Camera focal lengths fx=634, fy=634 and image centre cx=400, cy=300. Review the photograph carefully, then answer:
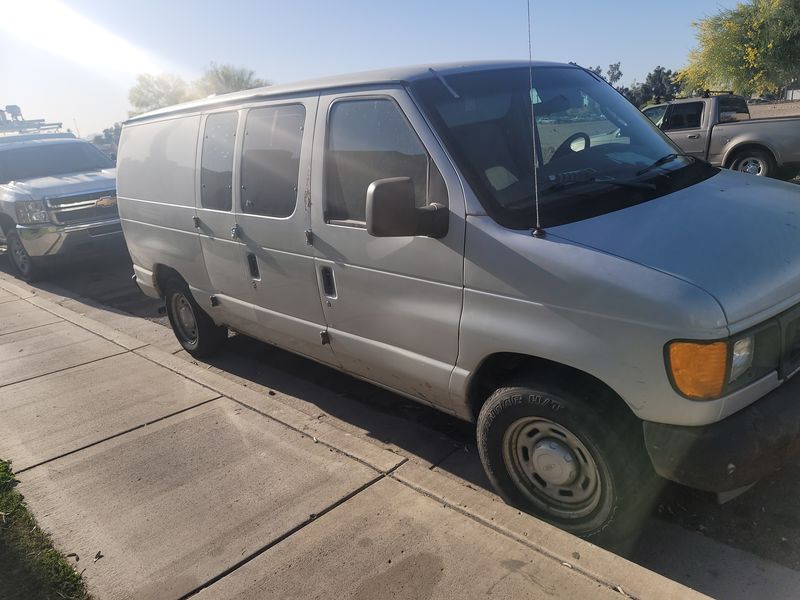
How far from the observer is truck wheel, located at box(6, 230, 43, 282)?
9245 millimetres

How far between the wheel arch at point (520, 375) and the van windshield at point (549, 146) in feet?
2.01

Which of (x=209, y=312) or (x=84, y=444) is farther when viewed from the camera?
(x=209, y=312)

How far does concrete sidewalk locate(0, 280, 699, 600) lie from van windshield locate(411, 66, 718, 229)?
1.40 metres

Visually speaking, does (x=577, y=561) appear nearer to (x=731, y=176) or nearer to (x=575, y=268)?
(x=575, y=268)

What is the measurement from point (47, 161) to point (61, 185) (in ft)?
4.65

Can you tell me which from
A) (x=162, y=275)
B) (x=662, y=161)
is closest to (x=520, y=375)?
(x=662, y=161)

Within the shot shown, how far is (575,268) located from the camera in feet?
8.12

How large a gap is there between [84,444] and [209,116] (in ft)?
7.73

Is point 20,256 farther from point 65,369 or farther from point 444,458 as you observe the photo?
point 444,458

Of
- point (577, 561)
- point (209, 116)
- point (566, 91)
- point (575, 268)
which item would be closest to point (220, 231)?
point (209, 116)

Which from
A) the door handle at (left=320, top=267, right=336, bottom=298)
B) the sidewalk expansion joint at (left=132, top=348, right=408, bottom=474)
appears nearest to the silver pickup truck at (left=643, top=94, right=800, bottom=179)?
the door handle at (left=320, top=267, right=336, bottom=298)

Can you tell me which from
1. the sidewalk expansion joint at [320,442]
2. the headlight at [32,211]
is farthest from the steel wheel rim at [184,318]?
the headlight at [32,211]

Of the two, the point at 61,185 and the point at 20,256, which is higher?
the point at 61,185

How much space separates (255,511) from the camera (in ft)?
Answer: 10.4
